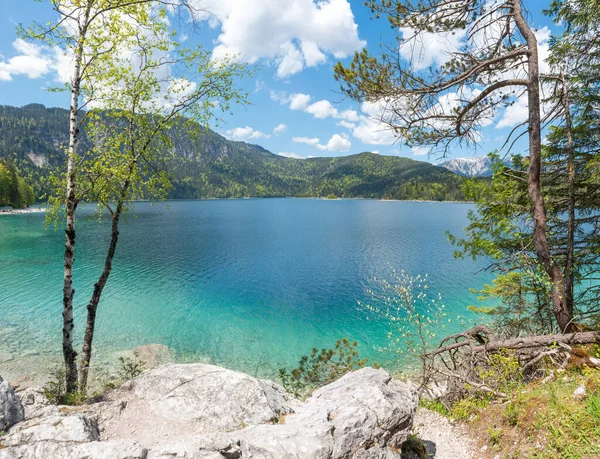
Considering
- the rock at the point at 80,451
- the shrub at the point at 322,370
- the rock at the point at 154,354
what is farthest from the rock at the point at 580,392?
the rock at the point at 154,354

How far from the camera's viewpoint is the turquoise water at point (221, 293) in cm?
1992

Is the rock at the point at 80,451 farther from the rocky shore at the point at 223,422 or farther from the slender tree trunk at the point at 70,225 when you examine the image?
the slender tree trunk at the point at 70,225

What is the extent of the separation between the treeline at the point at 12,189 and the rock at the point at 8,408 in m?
134

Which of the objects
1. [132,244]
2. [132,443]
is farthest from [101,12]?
[132,244]

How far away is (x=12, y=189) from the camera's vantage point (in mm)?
108688

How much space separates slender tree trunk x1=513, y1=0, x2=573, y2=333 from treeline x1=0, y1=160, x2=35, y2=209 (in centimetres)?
13967

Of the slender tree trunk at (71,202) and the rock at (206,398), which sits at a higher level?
the slender tree trunk at (71,202)

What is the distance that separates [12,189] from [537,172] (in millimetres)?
151508

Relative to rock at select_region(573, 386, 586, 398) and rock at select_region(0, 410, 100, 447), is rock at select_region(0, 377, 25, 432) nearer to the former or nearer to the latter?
rock at select_region(0, 410, 100, 447)

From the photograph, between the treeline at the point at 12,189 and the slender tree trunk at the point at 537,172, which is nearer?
the slender tree trunk at the point at 537,172

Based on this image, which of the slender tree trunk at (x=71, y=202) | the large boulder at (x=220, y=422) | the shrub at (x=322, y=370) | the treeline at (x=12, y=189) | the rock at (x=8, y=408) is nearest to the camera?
the large boulder at (x=220, y=422)

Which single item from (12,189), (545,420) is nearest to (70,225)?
(545,420)

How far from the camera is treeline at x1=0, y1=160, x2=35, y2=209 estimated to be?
4023 inches

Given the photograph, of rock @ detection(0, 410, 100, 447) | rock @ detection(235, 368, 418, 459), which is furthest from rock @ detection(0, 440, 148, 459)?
rock @ detection(235, 368, 418, 459)
